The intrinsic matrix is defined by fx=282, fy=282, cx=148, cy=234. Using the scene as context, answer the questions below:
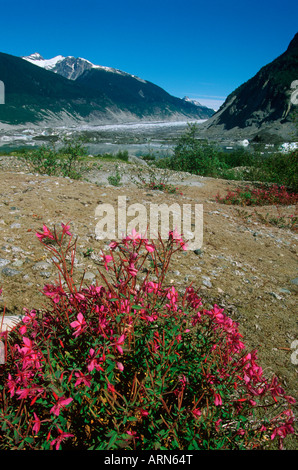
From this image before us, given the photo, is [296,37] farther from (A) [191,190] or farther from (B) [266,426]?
(B) [266,426]

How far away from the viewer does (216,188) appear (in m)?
11.2

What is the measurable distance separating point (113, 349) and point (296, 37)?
161038 mm

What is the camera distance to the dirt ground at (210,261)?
253 centimetres

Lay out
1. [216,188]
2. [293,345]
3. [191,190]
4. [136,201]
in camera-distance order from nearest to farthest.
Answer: [293,345]
[136,201]
[191,190]
[216,188]

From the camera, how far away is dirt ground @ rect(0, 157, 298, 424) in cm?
253

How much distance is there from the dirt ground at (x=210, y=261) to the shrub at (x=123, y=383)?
93 cm

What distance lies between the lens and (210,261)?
3811mm

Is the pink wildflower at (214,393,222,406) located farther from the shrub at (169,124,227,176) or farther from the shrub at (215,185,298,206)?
the shrub at (169,124,227,176)

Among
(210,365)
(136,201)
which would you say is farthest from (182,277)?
(136,201)

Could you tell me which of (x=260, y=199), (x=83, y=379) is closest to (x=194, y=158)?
(x=260, y=199)

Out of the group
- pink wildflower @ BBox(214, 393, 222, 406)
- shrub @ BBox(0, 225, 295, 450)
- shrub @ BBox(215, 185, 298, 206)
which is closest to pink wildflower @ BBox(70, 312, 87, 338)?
shrub @ BBox(0, 225, 295, 450)

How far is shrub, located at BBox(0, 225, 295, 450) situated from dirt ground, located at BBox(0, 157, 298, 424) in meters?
0.93

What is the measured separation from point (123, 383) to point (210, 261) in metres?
2.59
